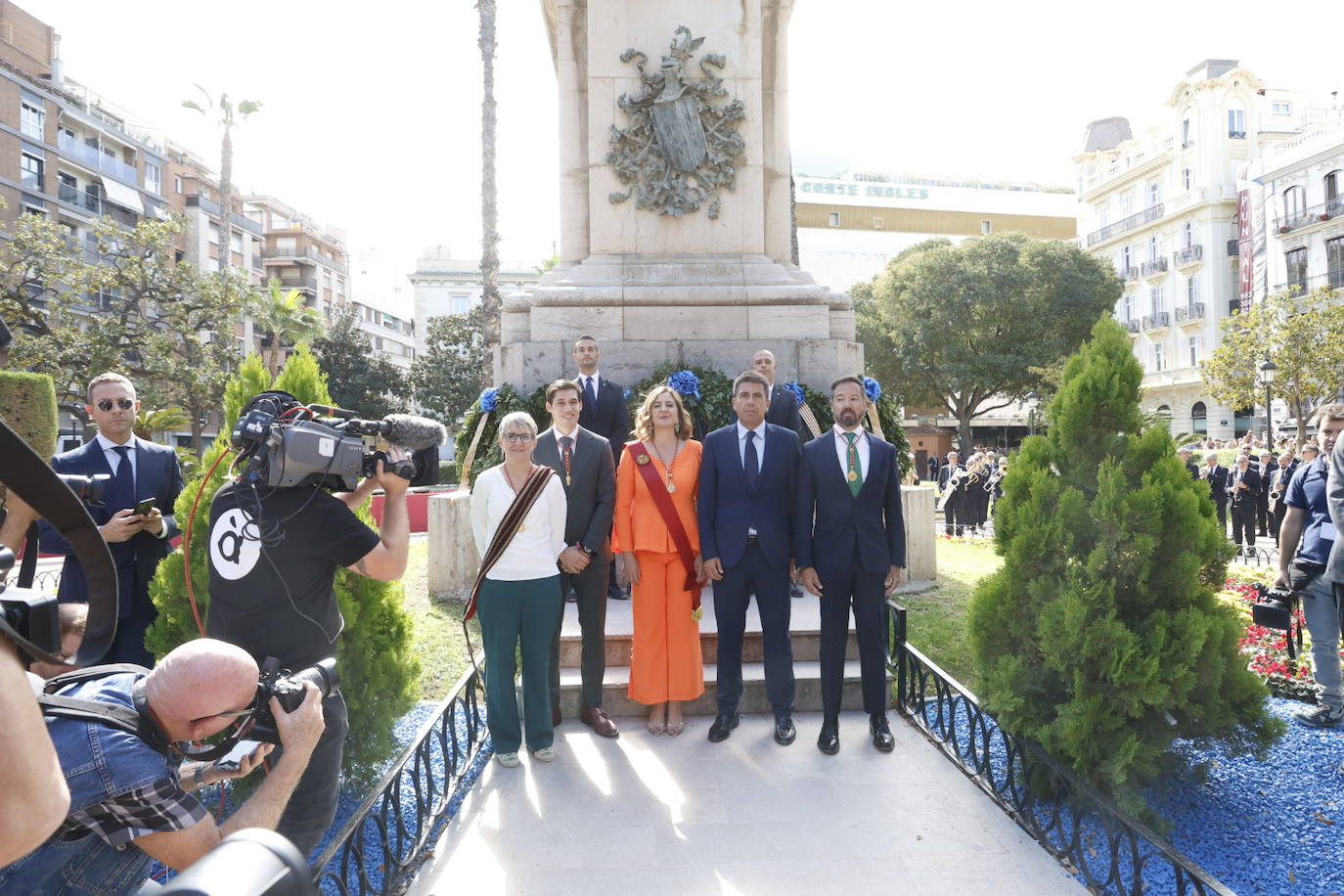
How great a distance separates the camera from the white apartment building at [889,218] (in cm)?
6606

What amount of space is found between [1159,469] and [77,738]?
397 cm

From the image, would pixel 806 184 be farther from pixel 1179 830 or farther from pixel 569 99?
pixel 1179 830

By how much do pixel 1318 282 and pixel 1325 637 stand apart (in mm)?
44198

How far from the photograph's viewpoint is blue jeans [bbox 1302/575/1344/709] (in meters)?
5.07

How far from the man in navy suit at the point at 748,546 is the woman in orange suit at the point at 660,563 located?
0.18 metres

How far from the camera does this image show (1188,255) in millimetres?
47406

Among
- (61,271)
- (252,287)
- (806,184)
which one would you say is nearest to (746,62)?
(61,271)

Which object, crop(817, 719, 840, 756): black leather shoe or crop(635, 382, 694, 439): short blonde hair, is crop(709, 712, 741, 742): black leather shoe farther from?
crop(635, 382, 694, 439): short blonde hair

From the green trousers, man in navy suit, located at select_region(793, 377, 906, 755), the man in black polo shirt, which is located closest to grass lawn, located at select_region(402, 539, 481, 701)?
the green trousers

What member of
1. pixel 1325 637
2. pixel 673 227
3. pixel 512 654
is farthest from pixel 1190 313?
pixel 512 654

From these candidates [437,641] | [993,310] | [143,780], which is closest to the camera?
[143,780]

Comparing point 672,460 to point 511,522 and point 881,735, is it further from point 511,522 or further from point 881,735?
point 881,735

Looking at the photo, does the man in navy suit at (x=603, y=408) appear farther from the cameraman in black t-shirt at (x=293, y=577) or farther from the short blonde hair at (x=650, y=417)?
the cameraman in black t-shirt at (x=293, y=577)

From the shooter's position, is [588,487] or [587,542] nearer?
[587,542]
